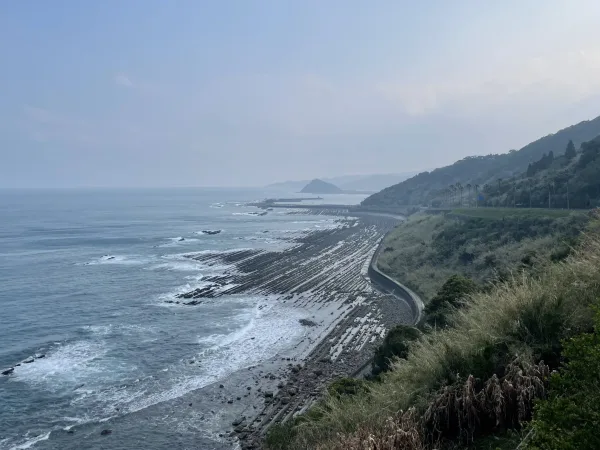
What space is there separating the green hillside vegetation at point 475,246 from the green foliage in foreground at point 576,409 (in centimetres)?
2685

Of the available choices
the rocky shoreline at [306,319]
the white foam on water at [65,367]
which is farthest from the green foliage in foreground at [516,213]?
the white foam on water at [65,367]

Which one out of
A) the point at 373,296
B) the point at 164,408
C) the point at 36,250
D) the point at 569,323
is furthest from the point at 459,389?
the point at 36,250

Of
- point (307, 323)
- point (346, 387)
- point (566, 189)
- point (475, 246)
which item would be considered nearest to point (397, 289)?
point (475, 246)

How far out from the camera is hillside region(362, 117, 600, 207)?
130875 millimetres

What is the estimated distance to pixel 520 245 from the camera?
124 ft

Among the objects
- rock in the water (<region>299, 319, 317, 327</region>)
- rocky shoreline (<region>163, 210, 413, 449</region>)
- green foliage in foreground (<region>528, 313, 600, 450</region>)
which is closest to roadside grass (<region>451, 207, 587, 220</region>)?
rocky shoreline (<region>163, 210, 413, 449</region>)

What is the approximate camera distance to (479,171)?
520ft

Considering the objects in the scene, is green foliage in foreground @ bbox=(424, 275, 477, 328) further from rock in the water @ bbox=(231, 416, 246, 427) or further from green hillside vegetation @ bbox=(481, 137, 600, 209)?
green hillside vegetation @ bbox=(481, 137, 600, 209)

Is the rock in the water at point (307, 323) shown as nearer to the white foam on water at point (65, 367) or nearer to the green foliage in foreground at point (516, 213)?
the white foam on water at point (65, 367)

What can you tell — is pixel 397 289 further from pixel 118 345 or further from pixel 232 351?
pixel 118 345

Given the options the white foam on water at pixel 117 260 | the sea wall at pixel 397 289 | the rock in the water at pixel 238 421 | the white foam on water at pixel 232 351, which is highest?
the white foam on water at pixel 117 260

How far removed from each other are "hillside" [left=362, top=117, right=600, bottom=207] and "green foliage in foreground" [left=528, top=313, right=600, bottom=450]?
393 feet

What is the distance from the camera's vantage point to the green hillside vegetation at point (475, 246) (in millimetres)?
35312

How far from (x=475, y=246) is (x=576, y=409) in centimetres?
4212
